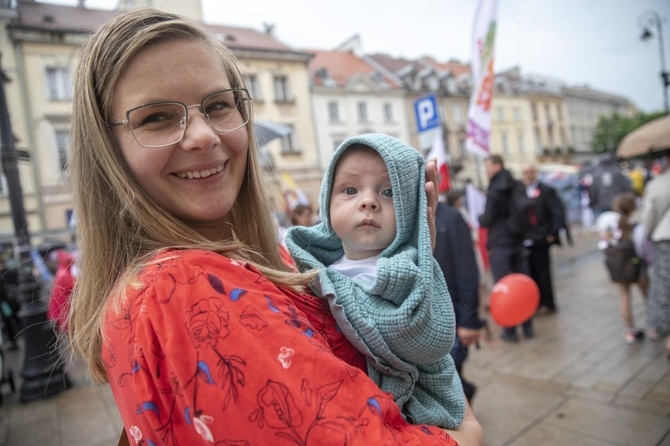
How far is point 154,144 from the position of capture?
3.64ft

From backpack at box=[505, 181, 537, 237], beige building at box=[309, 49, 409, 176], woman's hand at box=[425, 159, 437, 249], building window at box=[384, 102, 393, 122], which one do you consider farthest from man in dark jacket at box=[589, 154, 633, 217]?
building window at box=[384, 102, 393, 122]

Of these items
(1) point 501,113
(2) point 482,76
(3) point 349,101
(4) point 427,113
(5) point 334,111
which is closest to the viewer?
(2) point 482,76

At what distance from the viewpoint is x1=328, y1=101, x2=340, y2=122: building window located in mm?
29281

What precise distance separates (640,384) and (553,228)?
2646 mm

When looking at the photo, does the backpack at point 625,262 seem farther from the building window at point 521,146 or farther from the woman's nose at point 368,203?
the building window at point 521,146

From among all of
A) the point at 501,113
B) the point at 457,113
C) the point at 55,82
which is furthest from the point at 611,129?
the point at 55,82

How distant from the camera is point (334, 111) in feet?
97.1

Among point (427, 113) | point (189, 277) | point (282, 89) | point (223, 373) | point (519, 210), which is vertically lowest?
point (519, 210)

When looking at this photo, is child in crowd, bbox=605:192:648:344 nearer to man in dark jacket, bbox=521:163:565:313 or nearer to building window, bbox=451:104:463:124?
man in dark jacket, bbox=521:163:565:313

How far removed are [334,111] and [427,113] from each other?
77.9 feet

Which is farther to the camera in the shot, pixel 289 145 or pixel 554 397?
pixel 289 145

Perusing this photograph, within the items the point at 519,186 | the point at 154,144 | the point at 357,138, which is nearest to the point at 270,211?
the point at 357,138

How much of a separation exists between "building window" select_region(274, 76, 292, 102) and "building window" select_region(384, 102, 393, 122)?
8583mm

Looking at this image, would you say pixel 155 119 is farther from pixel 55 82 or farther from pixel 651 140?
pixel 55 82
